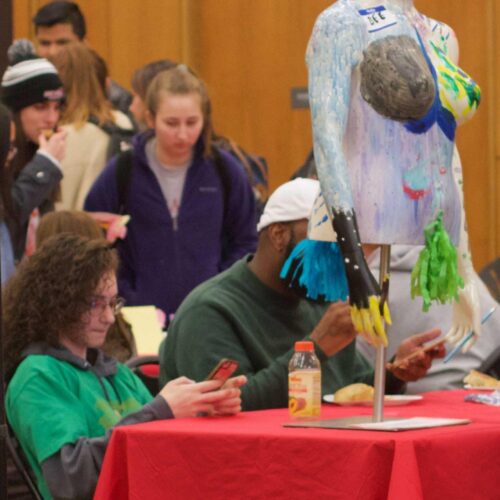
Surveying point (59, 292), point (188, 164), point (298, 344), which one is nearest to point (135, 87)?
point (188, 164)

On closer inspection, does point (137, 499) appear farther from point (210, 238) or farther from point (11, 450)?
point (210, 238)

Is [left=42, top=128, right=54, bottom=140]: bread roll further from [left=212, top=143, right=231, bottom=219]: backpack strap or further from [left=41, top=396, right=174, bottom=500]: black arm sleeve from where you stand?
[left=41, top=396, right=174, bottom=500]: black arm sleeve

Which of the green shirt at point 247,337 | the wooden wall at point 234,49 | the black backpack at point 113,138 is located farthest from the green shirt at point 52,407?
the wooden wall at point 234,49

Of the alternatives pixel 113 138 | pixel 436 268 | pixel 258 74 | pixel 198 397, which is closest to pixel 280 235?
pixel 198 397

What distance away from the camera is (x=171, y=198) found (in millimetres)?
6035

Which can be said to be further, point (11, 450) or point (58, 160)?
point (58, 160)

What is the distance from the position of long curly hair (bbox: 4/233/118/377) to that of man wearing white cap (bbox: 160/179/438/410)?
0.87 ft

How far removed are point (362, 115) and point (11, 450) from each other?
140cm

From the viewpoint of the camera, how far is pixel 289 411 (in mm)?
3209

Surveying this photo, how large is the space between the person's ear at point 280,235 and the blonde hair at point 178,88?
6.79 ft

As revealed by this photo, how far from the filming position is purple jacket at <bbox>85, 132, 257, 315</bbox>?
5957 millimetres

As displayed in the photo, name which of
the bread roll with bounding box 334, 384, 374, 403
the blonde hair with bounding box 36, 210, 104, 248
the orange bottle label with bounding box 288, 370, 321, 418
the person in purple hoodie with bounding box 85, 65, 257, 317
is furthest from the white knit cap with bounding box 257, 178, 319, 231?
the person in purple hoodie with bounding box 85, 65, 257, 317

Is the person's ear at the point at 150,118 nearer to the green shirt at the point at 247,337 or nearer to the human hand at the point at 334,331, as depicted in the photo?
the green shirt at the point at 247,337

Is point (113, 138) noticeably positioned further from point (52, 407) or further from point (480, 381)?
point (52, 407)
